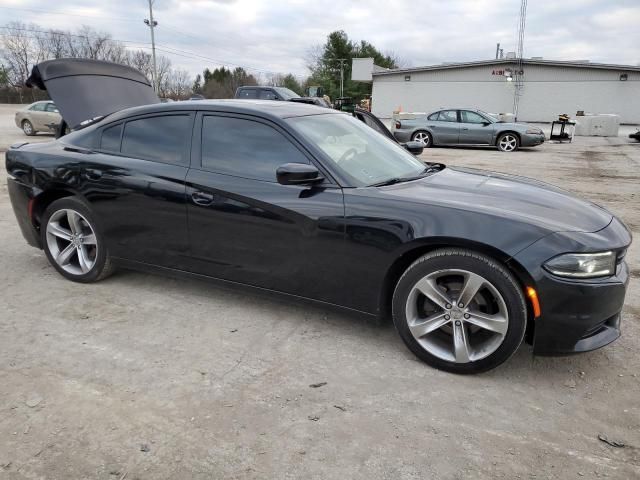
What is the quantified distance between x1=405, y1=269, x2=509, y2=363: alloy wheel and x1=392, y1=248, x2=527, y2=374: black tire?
0.9 inches

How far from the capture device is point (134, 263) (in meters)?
3.87

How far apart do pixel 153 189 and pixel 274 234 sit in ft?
3.51

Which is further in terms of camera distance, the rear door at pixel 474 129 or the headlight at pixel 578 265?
the rear door at pixel 474 129

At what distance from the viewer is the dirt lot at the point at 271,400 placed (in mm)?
2143

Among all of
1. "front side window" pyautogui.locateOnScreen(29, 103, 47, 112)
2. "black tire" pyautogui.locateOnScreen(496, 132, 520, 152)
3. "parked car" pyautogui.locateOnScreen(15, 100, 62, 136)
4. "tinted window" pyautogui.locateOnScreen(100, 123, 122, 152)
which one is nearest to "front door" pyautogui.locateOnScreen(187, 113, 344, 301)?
"tinted window" pyautogui.locateOnScreen(100, 123, 122, 152)

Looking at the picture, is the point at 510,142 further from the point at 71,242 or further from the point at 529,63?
the point at 529,63

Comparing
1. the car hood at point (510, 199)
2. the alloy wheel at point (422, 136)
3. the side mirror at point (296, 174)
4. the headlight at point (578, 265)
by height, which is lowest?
the headlight at point (578, 265)

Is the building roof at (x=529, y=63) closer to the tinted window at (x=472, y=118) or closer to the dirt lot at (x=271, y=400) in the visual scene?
the tinted window at (x=472, y=118)

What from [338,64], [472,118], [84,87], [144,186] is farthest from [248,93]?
[338,64]

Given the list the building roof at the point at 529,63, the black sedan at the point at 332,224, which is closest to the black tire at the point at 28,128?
the black sedan at the point at 332,224

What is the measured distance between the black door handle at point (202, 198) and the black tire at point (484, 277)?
142cm

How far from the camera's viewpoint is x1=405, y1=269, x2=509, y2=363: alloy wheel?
269 centimetres

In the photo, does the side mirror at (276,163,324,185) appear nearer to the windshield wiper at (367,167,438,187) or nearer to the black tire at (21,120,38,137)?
the windshield wiper at (367,167,438,187)

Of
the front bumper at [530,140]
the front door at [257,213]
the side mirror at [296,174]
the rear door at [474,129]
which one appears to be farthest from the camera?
the rear door at [474,129]
